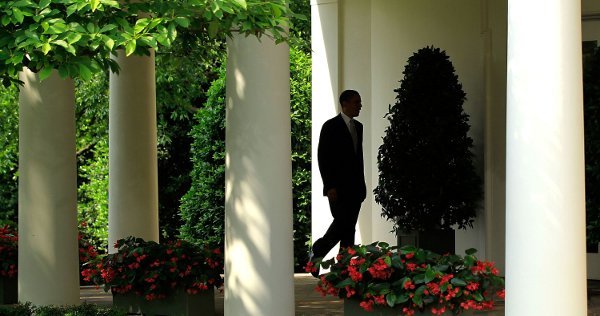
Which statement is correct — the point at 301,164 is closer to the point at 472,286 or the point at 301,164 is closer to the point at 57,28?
the point at 472,286

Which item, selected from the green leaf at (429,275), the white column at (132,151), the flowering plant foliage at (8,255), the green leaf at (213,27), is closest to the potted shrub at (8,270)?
the flowering plant foliage at (8,255)

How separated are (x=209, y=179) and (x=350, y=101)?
882 cm

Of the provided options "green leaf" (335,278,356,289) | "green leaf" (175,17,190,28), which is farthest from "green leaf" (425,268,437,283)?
"green leaf" (175,17,190,28)

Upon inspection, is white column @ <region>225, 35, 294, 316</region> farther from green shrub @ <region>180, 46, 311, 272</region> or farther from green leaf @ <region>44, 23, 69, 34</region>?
green shrub @ <region>180, 46, 311, 272</region>

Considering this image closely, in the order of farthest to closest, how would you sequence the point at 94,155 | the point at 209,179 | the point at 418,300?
the point at 94,155 → the point at 209,179 → the point at 418,300

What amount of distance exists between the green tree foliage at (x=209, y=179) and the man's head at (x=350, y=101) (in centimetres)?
837

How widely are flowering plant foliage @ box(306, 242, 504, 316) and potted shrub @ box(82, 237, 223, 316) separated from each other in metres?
1.55

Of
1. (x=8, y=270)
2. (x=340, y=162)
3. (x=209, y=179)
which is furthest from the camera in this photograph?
(x=209, y=179)

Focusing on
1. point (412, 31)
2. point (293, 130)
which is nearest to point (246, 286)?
point (412, 31)

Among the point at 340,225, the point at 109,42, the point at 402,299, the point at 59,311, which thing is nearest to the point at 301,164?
the point at 340,225

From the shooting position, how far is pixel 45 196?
9.66m

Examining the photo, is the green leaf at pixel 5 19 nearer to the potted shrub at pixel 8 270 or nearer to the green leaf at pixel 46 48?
the green leaf at pixel 46 48

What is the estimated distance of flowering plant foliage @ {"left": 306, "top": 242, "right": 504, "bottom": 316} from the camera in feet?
26.6

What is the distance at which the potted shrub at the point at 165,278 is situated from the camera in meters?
9.84
